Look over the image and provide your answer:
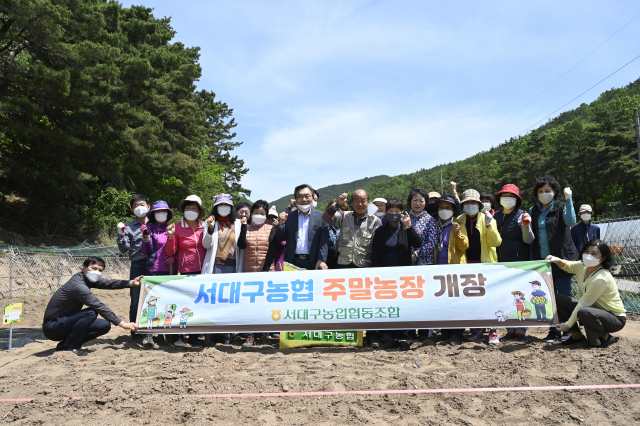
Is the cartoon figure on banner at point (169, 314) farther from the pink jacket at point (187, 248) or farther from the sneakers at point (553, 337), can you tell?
the sneakers at point (553, 337)

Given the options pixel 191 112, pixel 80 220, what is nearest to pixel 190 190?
pixel 191 112

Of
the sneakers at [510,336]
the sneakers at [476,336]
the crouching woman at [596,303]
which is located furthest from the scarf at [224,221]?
the crouching woman at [596,303]

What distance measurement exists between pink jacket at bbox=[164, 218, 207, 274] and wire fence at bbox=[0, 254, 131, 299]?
801 centimetres

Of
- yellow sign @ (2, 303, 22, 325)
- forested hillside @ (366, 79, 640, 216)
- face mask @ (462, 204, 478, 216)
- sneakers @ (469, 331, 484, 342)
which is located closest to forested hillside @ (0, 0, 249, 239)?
yellow sign @ (2, 303, 22, 325)

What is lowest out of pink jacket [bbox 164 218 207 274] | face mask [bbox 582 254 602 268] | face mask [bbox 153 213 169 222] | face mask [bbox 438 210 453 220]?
face mask [bbox 582 254 602 268]

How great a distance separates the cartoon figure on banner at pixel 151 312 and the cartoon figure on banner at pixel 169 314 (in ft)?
0.39

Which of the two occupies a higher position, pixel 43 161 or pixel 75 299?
pixel 43 161

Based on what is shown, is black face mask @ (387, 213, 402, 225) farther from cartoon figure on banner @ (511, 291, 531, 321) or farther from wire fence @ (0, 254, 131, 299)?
wire fence @ (0, 254, 131, 299)

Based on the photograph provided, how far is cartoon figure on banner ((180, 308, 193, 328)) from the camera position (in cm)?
507

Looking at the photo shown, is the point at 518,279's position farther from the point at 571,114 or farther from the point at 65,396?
the point at 571,114

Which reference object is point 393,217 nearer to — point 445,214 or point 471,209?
point 445,214

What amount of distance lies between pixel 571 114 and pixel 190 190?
434 ft

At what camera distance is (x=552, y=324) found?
4.64 meters

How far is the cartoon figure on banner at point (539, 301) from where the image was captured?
468 cm
